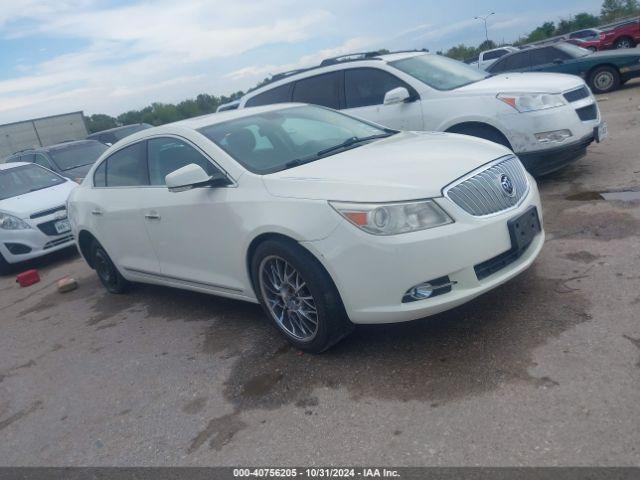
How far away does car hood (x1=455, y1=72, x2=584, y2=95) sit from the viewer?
6.74 m

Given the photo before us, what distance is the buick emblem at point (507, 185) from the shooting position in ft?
12.8

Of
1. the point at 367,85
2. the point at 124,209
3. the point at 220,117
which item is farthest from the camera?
the point at 367,85

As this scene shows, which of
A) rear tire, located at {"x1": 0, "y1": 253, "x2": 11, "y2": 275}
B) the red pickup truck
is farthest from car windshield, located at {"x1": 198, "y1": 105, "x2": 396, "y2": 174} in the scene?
the red pickup truck

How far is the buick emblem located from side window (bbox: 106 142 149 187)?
2958mm

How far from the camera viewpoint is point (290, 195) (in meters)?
3.88

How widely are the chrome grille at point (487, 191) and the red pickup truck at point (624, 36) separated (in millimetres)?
21125

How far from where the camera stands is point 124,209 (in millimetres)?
5461

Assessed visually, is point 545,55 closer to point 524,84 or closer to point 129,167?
point 524,84

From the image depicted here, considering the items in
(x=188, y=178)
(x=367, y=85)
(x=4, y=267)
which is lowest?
(x=4, y=267)

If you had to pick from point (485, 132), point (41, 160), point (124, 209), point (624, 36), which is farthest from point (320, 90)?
point (624, 36)

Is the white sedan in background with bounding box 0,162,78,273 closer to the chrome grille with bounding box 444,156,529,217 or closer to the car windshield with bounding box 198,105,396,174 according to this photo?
the car windshield with bounding box 198,105,396,174

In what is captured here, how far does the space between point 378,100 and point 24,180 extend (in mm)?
6066

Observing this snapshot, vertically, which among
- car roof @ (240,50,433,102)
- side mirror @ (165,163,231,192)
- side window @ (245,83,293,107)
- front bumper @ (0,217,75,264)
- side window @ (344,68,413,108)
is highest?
car roof @ (240,50,433,102)

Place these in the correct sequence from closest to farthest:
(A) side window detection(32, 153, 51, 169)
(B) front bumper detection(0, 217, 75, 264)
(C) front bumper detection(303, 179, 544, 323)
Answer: (C) front bumper detection(303, 179, 544, 323) < (B) front bumper detection(0, 217, 75, 264) < (A) side window detection(32, 153, 51, 169)
